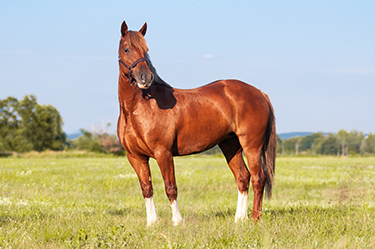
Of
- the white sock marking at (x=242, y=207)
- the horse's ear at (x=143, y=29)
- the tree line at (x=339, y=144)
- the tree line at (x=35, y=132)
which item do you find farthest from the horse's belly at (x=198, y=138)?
the tree line at (x=339, y=144)

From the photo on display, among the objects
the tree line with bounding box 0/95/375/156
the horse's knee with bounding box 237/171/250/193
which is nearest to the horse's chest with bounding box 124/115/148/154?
the horse's knee with bounding box 237/171/250/193

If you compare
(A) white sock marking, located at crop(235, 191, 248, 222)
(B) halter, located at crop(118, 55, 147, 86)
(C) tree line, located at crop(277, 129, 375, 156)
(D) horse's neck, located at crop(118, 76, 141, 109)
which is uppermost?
(B) halter, located at crop(118, 55, 147, 86)

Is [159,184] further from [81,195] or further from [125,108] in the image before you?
[125,108]

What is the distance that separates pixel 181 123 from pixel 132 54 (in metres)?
1.37

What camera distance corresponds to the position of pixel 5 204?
7703 millimetres

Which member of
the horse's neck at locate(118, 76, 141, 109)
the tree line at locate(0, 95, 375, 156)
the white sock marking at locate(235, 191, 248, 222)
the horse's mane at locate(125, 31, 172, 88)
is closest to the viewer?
the horse's mane at locate(125, 31, 172, 88)

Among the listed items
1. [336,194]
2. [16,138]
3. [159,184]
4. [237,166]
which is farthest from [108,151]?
[237,166]

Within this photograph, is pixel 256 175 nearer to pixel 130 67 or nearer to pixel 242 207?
pixel 242 207

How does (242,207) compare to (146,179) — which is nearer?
(146,179)

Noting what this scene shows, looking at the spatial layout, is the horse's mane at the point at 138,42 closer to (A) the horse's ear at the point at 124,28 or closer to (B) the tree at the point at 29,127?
(A) the horse's ear at the point at 124,28

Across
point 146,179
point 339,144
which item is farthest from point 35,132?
point 339,144

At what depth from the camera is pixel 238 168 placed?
6.64m

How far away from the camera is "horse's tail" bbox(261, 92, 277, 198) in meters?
6.62

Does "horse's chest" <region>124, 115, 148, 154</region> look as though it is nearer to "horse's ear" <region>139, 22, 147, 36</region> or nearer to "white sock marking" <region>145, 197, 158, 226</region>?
"white sock marking" <region>145, 197, 158, 226</region>
